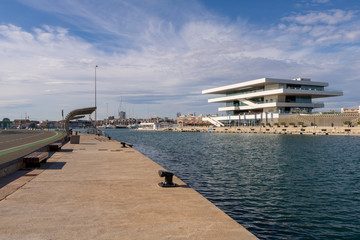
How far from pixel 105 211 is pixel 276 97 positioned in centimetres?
11932

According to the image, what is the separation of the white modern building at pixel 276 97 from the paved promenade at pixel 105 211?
104059 mm

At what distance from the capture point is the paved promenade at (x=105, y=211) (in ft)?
22.2

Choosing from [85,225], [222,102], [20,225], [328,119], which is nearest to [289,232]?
[85,225]

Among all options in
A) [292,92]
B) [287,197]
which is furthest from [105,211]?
[292,92]

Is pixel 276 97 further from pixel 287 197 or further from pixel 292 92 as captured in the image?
pixel 287 197

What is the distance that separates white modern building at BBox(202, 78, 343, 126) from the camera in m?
117

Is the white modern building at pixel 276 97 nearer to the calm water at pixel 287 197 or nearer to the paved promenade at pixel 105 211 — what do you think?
the calm water at pixel 287 197

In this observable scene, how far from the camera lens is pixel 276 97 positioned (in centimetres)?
12031

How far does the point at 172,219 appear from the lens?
7.82 m

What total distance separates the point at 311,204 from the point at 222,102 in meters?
143

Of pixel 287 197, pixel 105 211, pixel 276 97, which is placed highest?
pixel 276 97

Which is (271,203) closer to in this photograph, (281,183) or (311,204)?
(311,204)

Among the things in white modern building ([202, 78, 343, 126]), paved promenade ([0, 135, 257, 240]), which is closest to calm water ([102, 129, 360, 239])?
paved promenade ([0, 135, 257, 240])

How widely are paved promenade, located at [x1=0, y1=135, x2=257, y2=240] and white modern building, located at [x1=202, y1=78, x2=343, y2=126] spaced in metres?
104
